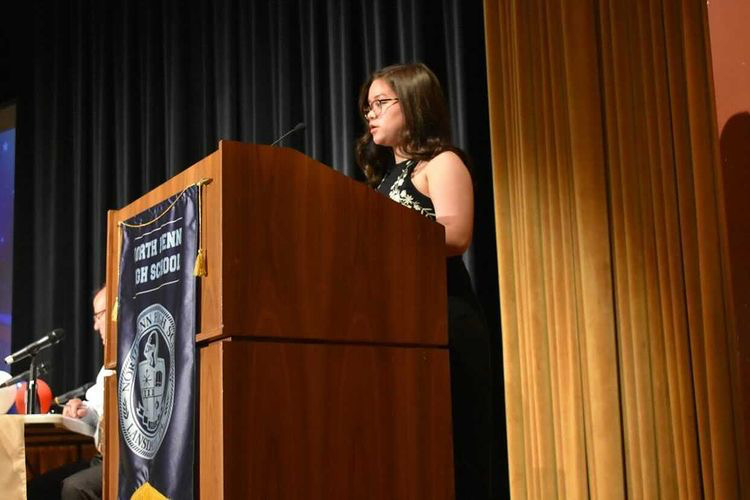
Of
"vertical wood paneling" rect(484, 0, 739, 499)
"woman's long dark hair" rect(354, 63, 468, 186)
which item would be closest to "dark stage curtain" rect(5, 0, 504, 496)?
"vertical wood paneling" rect(484, 0, 739, 499)

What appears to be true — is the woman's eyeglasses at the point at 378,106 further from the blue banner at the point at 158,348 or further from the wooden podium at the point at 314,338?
the blue banner at the point at 158,348

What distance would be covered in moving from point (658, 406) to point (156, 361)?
1.38 m

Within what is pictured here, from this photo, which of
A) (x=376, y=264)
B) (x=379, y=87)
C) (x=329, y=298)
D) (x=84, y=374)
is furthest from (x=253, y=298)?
(x=84, y=374)

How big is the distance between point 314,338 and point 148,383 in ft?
1.20

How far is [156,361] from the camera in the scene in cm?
178

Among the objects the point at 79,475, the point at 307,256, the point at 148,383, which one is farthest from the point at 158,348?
the point at 79,475

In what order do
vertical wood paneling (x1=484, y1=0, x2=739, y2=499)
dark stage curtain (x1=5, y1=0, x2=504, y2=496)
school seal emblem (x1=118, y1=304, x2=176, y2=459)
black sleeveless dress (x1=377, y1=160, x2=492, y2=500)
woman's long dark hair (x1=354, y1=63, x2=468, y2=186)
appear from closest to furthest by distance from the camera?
school seal emblem (x1=118, y1=304, x2=176, y2=459) → black sleeveless dress (x1=377, y1=160, x2=492, y2=500) → woman's long dark hair (x1=354, y1=63, x2=468, y2=186) → vertical wood paneling (x1=484, y1=0, x2=739, y2=499) → dark stage curtain (x1=5, y1=0, x2=504, y2=496)

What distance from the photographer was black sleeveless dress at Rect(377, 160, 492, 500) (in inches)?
79.2

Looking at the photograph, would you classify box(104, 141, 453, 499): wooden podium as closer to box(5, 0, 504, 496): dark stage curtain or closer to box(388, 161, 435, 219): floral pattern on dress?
box(388, 161, 435, 219): floral pattern on dress

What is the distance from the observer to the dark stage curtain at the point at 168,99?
3.28 meters

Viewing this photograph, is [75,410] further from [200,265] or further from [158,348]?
[200,265]

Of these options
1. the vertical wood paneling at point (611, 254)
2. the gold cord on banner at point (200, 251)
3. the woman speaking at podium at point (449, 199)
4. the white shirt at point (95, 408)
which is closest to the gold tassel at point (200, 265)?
the gold cord on banner at point (200, 251)

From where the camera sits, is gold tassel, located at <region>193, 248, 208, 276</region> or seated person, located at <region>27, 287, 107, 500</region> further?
seated person, located at <region>27, 287, 107, 500</region>

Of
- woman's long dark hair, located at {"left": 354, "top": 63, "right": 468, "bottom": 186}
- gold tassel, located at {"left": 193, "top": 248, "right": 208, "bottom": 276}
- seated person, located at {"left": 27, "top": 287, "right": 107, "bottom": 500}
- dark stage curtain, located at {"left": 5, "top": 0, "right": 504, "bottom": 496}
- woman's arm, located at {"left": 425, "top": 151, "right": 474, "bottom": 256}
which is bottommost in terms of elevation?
seated person, located at {"left": 27, "top": 287, "right": 107, "bottom": 500}
